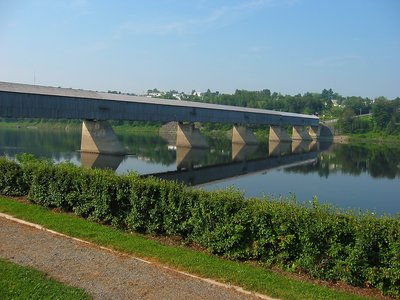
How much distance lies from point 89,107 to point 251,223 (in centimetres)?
3363

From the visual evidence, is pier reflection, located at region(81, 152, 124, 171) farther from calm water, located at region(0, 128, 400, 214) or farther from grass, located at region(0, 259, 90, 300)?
grass, located at region(0, 259, 90, 300)

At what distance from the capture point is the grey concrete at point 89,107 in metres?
32.5

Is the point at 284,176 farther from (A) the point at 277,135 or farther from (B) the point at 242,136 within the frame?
(A) the point at 277,135

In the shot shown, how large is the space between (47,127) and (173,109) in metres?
77.1

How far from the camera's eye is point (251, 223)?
845cm

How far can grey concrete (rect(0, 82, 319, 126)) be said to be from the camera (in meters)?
32.5

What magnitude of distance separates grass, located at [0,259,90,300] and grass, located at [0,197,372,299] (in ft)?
6.85

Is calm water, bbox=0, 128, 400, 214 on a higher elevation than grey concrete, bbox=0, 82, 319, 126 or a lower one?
lower

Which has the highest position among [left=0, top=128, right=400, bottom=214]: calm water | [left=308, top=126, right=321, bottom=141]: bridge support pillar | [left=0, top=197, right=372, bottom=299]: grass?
[left=308, top=126, right=321, bottom=141]: bridge support pillar

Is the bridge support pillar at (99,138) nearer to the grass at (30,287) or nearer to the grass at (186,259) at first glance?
the grass at (186,259)

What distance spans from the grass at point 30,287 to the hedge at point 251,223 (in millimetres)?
3494

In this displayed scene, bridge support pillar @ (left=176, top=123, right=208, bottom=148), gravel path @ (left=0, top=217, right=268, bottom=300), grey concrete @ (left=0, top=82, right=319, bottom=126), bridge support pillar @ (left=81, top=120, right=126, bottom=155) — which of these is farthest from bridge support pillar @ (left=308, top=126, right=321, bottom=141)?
gravel path @ (left=0, top=217, right=268, bottom=300)

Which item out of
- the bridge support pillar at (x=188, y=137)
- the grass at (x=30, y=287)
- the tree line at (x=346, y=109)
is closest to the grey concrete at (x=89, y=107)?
the bridge support pillar at (x=188, y=137)

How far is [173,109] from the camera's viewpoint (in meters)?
49.7
